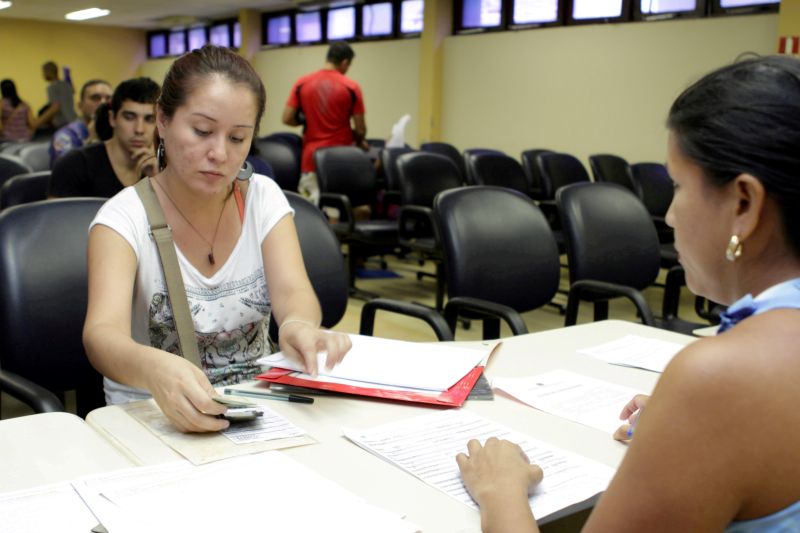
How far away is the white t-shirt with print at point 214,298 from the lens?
160cm

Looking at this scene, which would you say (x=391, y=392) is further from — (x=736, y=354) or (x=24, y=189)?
(x=24, y=189)

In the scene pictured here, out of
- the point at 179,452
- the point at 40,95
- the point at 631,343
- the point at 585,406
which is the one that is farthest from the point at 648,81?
the point at 40,95

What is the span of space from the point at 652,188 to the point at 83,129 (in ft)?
10.8

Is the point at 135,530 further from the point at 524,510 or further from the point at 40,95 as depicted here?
the point at 40,95

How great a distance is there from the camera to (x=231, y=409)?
118 centimetres

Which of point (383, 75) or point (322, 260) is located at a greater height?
point (383, 75)

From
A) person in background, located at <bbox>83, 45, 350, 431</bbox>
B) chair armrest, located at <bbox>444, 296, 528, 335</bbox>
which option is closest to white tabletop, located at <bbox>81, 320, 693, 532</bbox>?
person in background, located at <bbox>83, 45, 350, 431</bbox>

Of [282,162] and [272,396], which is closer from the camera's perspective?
[272,396]

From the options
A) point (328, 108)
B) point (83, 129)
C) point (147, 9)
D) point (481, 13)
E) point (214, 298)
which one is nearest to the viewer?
point (214, 298)

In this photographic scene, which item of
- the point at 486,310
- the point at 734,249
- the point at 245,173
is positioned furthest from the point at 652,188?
the point at 734,249

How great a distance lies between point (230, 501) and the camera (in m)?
0.97

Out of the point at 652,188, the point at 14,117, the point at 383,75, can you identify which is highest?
the point at 383,75

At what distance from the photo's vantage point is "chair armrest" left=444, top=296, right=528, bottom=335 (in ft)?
6.86

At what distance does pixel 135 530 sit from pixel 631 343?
1.21 m
